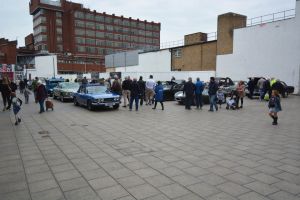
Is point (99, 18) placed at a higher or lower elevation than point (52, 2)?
lower

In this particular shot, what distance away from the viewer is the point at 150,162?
550cm

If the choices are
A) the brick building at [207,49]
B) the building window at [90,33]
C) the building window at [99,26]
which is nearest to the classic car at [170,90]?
the brick building at [207,49]

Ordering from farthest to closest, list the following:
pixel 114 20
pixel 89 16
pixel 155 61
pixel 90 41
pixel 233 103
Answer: pixel 114 20, pixel 90 41, pixel 89 16, pixel 155 61, pixel 233 103

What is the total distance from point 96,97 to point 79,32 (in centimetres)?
8900

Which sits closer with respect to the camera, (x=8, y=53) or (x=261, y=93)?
(x=261, y=93)

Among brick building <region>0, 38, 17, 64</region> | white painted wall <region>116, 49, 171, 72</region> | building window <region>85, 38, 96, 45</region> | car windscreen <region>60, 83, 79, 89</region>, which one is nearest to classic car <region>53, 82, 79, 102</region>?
car windscreen <region>60, 83, 79, 89</region>

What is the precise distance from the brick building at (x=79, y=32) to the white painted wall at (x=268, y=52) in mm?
55742

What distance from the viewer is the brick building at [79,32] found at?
8769 centimetres

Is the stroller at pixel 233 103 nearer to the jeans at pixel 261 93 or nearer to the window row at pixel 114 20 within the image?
the jeans at pixel 261 93

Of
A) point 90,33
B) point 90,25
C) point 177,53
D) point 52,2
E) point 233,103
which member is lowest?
point 233,103

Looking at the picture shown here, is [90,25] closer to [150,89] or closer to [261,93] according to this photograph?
[261,93]

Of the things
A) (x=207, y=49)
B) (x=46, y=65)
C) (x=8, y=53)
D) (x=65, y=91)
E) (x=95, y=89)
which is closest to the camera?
(x=95, y=89)

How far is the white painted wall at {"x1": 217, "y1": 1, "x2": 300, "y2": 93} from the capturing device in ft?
79.8

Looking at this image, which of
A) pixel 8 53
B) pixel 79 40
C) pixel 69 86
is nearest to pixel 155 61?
pixel 69 86
